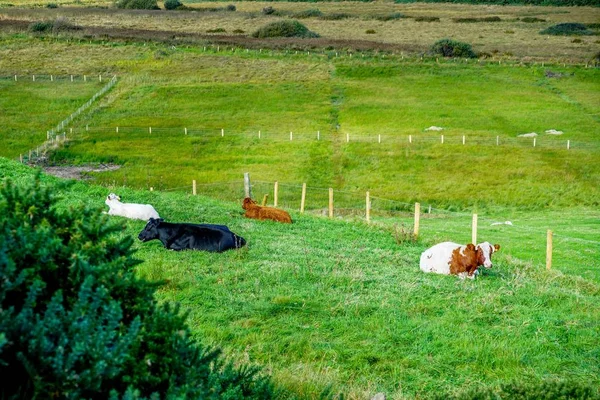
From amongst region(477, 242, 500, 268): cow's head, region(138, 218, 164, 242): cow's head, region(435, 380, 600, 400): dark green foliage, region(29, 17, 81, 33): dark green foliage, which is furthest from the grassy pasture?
region(435, 380, 600, 400): dark green foliage

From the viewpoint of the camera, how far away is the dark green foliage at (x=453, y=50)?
87.2 meters

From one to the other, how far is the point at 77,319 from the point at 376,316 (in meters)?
8.65

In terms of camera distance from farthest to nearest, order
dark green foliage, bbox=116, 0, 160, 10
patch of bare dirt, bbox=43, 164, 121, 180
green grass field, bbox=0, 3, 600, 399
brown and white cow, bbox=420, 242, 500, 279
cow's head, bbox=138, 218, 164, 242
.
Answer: dark green foliage, bbox=116, 0, 160, 10
patch of bare dirt, bbox=43, 164, 121, 180
cow's head, bbox=138, 218, 164, 242
brown and white cow, bbox=420, 242, 500, 279
green grass field, bbox=0, 3, 600, 399

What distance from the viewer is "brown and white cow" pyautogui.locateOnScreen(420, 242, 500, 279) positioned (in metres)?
16.0

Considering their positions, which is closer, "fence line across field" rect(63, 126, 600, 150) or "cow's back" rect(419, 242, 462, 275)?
"cow's back" rect(419, 242, 462, 275)

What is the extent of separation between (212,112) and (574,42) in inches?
2538

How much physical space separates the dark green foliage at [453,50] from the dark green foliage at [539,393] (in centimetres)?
8345

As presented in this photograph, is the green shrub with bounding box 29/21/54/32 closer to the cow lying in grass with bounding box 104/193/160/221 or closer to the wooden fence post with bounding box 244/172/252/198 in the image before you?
the wooden fence post with bounding box 244/172/252/198

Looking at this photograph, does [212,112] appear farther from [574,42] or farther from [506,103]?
[574,42]

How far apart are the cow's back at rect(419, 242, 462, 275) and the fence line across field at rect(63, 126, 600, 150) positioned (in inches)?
1373

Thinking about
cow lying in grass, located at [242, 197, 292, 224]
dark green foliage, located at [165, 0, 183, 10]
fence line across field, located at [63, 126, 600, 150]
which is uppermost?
dark green foliage, located at [165, 0, 183, 10]

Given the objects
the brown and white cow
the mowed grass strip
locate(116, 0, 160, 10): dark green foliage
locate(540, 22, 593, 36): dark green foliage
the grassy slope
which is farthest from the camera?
locate(116, 0, 160, 10): dark green foliage

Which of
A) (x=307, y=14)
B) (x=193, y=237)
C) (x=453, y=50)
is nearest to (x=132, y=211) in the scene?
(x=193, y=237)

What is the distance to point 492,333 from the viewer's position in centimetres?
1164
